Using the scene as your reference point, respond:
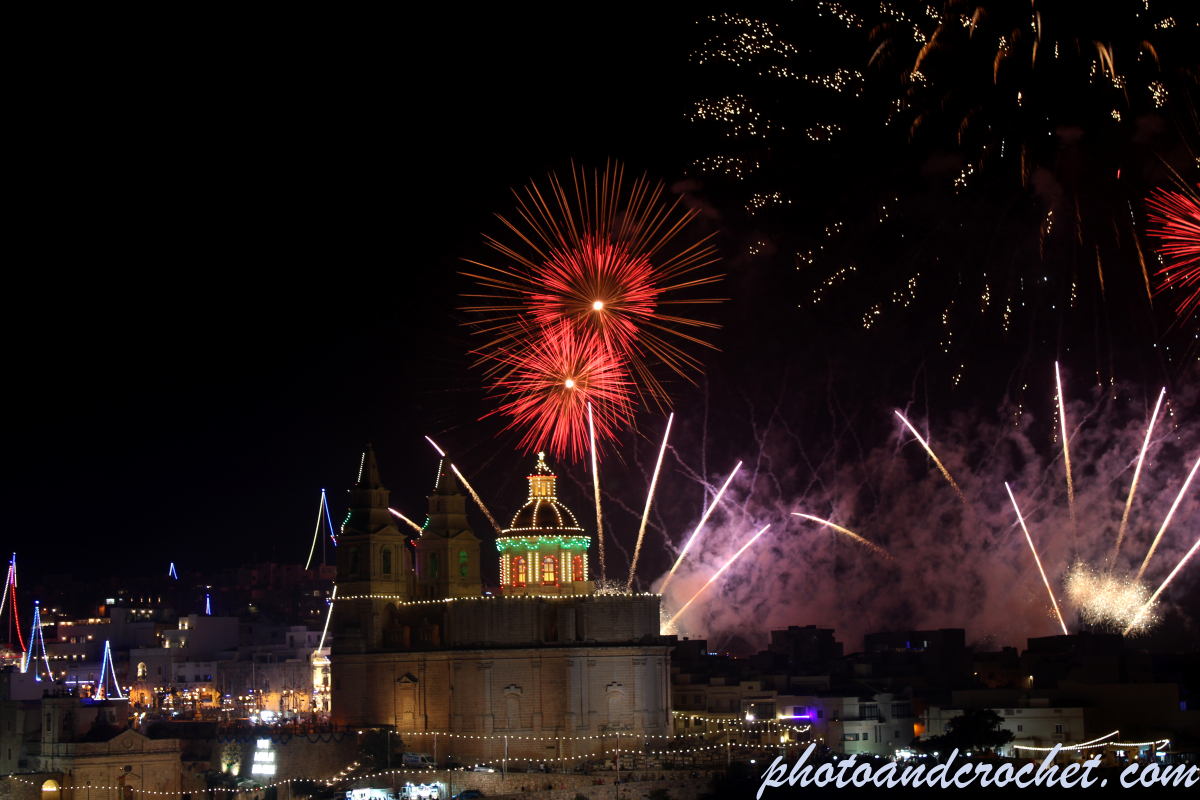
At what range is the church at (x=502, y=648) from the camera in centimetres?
6359

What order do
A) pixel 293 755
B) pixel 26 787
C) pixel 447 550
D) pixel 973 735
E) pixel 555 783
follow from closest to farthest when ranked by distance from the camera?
pixel 26 787, pixel 555 783, pixel 293 755, pixel 973 735, pixel 447 550

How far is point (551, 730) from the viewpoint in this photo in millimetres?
63562

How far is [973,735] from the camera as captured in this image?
63.6 metres

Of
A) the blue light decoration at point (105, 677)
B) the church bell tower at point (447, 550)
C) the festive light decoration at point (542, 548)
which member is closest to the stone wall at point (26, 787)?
the church bell tower at point (447, 550)

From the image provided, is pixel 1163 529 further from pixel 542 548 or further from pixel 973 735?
pixel 542 548

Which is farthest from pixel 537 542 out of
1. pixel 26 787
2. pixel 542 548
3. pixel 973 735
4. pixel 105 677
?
pixel 105 677

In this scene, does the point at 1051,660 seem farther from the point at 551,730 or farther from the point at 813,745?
the point at 551,730

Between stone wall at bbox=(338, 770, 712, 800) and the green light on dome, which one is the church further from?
stone wall at bbox=(338, 770, 712, 800)

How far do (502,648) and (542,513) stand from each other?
6.43 m

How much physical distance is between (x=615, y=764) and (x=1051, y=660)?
2928 centimetres

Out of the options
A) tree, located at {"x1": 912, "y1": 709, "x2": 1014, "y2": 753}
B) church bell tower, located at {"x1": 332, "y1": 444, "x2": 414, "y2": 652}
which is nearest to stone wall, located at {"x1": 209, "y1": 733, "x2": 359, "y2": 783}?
church bell tower, located at {"x1": 332, "y1": 444, "x2": 414, "y2": 652}

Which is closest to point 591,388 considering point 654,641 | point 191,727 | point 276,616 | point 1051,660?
point 654,641

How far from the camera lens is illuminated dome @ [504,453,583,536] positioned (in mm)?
66812

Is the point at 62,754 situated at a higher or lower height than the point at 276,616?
lower
